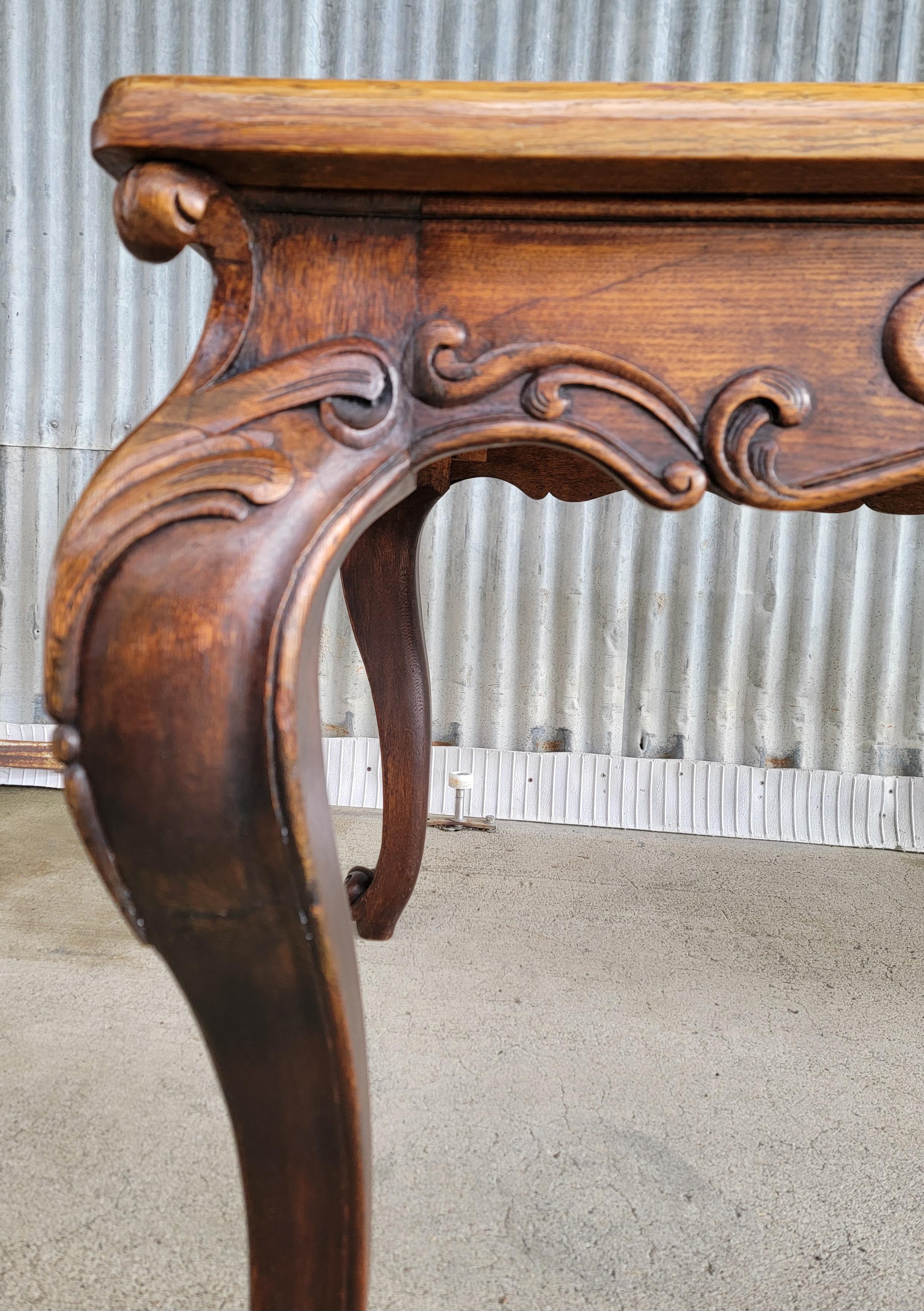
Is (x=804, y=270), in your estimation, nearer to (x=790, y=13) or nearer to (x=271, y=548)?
(x=271, y=548)

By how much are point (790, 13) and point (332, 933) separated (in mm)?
2151

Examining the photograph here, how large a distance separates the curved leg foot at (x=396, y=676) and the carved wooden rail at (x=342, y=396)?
0.64 m

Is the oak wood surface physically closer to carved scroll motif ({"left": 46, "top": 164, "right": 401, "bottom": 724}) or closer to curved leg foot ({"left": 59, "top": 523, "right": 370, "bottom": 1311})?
carved scroll motif ({"left": 46, "top": 164, "right": 401, "bottom": 724})

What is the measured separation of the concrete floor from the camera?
2.18ft

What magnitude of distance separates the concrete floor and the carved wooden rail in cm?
27

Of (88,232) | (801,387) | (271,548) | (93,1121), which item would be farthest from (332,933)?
(88,232)

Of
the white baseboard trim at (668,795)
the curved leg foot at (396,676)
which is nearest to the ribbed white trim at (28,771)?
the white baseboard trim at (668,795)

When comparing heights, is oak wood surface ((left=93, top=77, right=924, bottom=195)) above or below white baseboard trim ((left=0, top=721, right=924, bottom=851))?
above

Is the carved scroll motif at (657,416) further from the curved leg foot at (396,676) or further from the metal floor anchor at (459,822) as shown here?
the metal floor anchor at (459,822)

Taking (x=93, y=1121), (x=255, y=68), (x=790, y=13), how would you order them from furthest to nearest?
1. (x=255, y=68)
2. (x=790, y=13)
3. (x=93, y=1121)

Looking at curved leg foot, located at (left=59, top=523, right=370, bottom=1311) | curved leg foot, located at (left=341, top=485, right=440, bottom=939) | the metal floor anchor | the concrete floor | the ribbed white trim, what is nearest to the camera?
curved leg foot, located at (left=59, top=523, right=370, bottom=1311)

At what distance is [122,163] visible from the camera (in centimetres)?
46

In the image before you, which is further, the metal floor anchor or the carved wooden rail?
the metal floor anchor

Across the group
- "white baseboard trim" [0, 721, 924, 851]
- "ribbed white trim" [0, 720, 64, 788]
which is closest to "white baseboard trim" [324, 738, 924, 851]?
"white baseboard trim" [0, 721, 924, 851]
